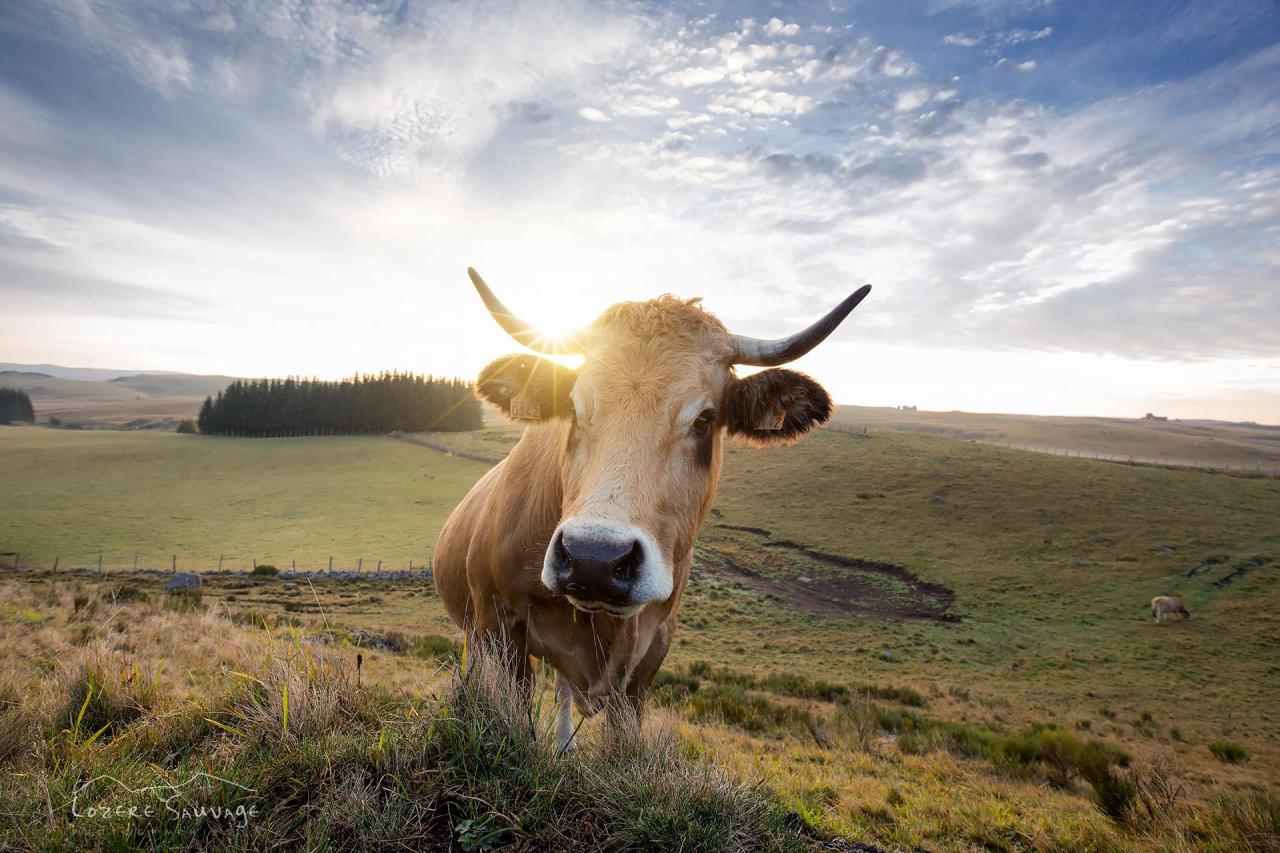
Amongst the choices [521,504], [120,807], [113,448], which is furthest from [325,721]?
[113,448]

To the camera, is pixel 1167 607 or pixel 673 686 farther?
pixel 1167 607

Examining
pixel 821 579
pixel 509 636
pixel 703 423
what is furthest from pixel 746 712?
pixel 821 579

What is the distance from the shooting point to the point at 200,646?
8.32 meters

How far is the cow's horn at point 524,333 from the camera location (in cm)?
395

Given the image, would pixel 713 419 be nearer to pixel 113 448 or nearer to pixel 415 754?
pixel 415 754

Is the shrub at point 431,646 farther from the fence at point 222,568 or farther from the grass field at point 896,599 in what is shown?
the fence at point 222,568

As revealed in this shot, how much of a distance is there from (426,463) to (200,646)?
52.8 metres

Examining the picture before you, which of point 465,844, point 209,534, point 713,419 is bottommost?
point 209,534

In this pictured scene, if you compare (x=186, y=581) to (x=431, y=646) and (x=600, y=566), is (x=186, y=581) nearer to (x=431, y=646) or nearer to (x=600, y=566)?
(x=431, y=646)

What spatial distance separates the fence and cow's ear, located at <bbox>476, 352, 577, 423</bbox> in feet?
85.4

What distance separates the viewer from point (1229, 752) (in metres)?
12.9

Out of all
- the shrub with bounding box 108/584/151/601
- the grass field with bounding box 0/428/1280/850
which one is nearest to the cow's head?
the grass field with bounding box 0/428/1280/850

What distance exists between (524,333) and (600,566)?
212 centimetres

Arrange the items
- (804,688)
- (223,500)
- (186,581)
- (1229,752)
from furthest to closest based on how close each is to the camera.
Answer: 1. (223,500)
2. (186,581)
3. (804,688)
4. (1229,752)
